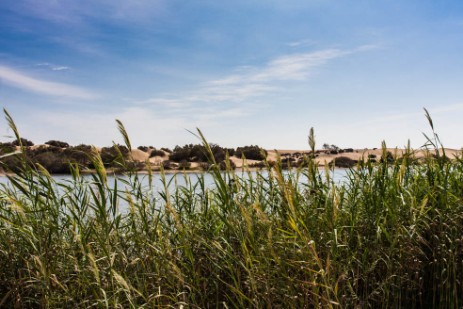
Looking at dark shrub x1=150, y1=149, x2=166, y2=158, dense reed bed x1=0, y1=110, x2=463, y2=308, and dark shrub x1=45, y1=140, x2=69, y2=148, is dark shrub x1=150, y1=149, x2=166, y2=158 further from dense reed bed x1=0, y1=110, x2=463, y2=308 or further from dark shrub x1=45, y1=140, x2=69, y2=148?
dense reed bed x1=0, y1=110, x2=463, y2=308

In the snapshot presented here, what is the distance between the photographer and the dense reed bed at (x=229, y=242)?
3.20m

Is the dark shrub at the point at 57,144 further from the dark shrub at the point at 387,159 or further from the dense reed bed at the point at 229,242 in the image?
the dark shrub at the point at 387,159

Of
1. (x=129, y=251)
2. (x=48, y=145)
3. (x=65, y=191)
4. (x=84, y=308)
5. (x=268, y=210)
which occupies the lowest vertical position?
(x=84, y=308)

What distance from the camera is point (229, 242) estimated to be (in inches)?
150

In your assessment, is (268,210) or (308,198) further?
(268,210)

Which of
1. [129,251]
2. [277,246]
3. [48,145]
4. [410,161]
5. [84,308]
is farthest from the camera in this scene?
[48,145]

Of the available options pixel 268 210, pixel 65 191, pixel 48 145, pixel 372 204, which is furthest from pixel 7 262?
pixel 48 145

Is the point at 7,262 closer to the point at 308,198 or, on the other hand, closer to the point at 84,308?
the point at 84,308

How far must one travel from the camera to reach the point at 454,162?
190 inches

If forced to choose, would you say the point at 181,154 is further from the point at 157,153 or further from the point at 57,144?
the point at 57,144

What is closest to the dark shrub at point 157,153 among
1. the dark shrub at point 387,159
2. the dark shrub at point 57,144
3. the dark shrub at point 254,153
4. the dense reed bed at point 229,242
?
the dark shrub at point 57,144

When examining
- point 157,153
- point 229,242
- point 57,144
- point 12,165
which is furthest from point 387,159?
point 57,144

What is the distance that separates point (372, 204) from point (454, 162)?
163cm

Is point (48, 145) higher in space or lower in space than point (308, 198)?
higher
